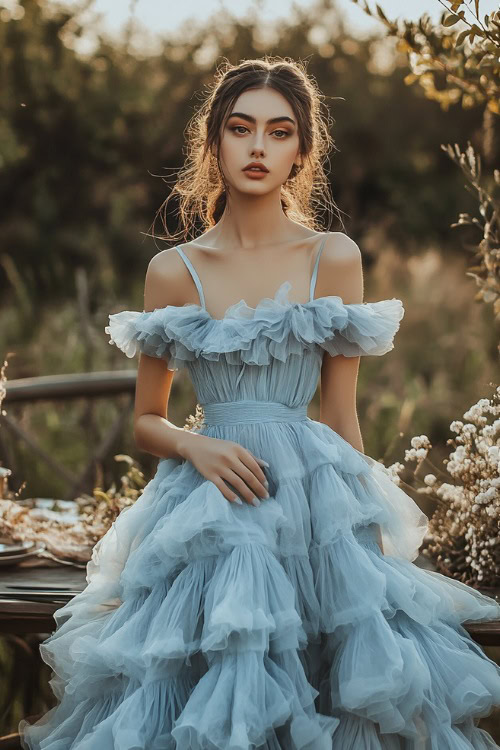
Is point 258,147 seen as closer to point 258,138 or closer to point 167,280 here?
point 258,138

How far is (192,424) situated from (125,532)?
1.45 ft

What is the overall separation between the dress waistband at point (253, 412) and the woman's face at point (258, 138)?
0.49 m

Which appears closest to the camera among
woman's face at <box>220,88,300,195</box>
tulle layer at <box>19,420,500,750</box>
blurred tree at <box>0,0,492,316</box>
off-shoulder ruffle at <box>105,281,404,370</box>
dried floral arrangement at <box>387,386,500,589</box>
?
tulle layer at <box>19,420,500,750</box>

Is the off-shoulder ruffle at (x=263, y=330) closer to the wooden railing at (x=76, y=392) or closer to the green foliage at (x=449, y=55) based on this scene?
the green foliage at (x=449, y=55)

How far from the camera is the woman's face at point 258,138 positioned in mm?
2258

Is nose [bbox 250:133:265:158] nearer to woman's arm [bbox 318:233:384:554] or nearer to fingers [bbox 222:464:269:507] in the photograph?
woman's arm [bbox 318:233:384:554]

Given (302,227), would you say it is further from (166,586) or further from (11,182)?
(11,182)

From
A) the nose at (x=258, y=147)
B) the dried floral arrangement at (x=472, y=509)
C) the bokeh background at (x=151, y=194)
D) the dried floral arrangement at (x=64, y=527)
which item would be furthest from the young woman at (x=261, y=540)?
the bokeh background at (x=151, y=194)

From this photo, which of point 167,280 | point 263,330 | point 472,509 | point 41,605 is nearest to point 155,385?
point 167,280

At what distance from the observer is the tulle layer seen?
183 cm

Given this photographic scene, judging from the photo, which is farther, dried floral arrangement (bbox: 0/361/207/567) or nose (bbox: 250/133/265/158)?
dried floral arrangement (bbox: 0/361/207/567)

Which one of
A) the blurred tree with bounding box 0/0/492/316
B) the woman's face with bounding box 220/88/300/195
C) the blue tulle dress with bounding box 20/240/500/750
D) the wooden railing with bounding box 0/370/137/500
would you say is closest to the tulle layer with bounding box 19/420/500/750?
the blue tulle dress with bounding box 20/240/500/750

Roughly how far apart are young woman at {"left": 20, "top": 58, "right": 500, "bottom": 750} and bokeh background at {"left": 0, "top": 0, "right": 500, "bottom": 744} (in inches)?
30.5

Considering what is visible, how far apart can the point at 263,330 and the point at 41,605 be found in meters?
0.87
